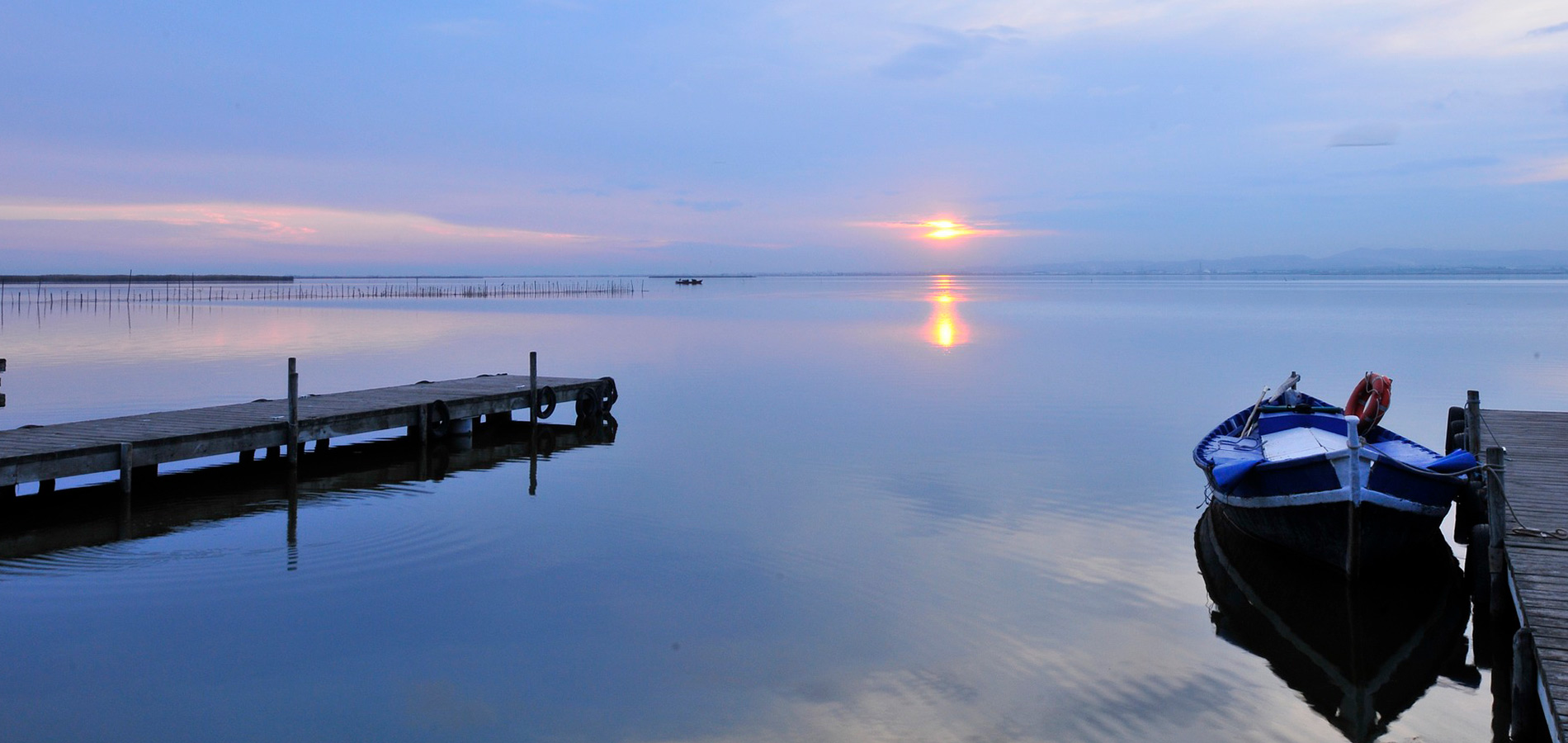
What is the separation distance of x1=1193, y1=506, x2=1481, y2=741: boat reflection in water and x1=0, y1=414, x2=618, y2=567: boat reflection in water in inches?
380

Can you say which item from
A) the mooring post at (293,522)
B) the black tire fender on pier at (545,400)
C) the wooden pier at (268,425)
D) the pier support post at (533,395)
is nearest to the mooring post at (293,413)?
the wooden pier at (268,425)

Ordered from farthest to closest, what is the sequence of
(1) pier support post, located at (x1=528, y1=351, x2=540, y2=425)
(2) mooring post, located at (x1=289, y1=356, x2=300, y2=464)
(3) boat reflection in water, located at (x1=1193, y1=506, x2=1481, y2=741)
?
(1) pier support post, located at (x1=528, y1=351, x2=540, y2=425), (2) mooring post, located at (x1=289, y1=356, x2=300, y2=464), (3) boat reflection in water, located at (x1=1193, y1=506, x2=1481, y2=741)

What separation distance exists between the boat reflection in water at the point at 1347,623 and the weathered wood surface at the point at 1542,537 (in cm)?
109

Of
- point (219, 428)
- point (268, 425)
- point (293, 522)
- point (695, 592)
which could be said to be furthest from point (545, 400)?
point (695, 592)

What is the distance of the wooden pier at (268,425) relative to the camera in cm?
1312

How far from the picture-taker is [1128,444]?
19.5 m

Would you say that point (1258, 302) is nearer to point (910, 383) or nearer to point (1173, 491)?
point (910, 383)

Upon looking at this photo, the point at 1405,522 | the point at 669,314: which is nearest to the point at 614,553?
the point at 1405,522

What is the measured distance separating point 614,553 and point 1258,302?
3569 inches

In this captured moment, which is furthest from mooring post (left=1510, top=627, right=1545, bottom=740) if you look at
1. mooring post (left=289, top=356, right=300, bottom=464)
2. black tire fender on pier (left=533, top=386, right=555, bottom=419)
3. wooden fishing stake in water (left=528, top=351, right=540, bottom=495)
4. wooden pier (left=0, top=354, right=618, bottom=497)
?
black tire fender on pier (left=533, top=386, right=555, bottom=419)

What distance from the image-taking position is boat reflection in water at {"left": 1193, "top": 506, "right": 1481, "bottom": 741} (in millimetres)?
8680

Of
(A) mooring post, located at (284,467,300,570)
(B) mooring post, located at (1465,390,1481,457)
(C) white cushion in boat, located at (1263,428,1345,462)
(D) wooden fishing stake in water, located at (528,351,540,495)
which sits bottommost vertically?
(A) mooring post, located at (284,467,300,570)

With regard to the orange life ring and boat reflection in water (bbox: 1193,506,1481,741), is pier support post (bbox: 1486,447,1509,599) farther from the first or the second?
the orange life ring

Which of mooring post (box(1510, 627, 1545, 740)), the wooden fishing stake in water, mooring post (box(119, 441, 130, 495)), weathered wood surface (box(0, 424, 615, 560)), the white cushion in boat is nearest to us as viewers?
mooring post (box(1510, 627, 1545, 740))
